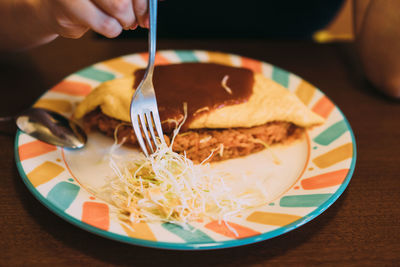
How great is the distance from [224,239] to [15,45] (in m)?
1.81

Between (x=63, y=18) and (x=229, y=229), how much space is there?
1.13 m

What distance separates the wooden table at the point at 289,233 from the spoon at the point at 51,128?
151 millimetres

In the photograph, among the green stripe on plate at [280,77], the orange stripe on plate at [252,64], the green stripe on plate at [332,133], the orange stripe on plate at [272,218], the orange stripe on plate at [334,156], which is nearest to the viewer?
the orange stripe on plate at [272,218]

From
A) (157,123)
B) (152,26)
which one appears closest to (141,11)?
(152,26)

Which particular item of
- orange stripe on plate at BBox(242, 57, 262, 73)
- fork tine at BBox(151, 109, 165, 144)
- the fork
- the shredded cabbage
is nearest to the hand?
the fork

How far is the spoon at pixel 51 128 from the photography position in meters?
1.72

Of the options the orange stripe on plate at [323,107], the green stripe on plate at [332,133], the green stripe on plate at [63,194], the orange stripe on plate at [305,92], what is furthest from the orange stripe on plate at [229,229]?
the orange stripe on plate at [305,92]

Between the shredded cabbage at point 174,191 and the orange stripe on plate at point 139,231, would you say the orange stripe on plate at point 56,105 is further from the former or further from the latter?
the orange stripe on plate at point 139,231

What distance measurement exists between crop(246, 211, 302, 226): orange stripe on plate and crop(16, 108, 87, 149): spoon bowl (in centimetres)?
91

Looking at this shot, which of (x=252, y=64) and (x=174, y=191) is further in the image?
(x=252, y=64)

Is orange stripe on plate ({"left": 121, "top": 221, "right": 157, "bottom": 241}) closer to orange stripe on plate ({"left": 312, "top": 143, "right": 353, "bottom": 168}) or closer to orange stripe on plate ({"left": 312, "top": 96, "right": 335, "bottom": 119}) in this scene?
orange stripe on plate ({"left": 312, "top": 143, "right": 353, "bottom": 168})

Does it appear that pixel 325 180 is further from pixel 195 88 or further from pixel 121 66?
pixel 121 66

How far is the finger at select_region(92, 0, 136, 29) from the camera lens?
1.39 m

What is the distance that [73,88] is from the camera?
2.15 m
